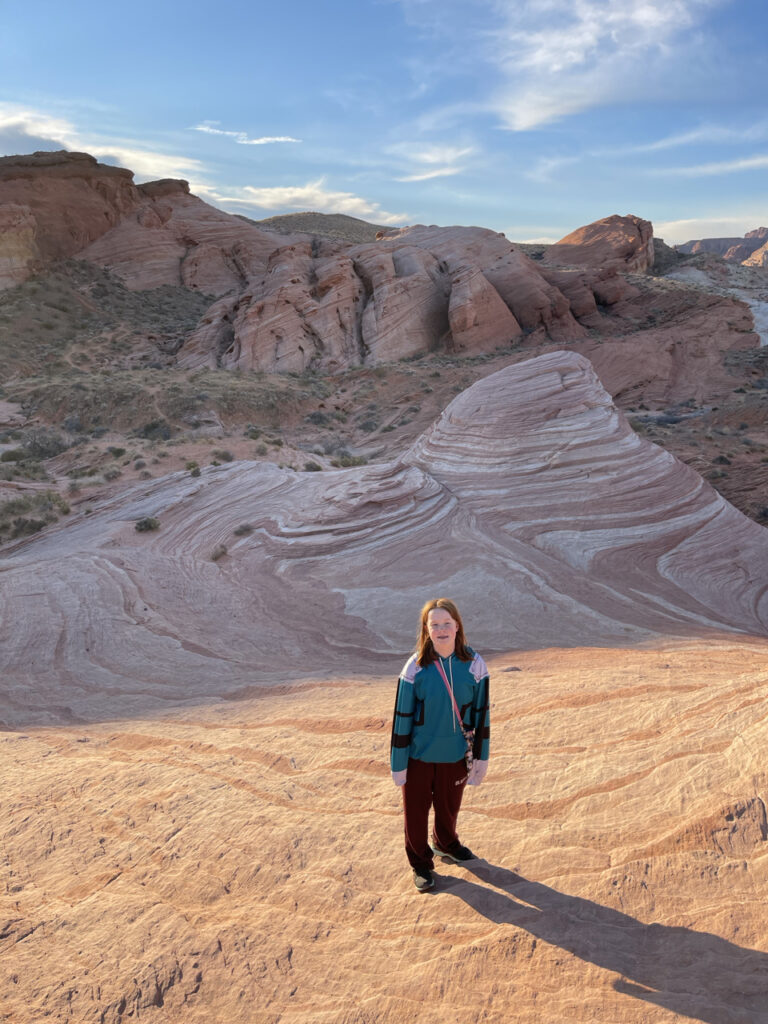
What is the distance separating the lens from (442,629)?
11.2ft

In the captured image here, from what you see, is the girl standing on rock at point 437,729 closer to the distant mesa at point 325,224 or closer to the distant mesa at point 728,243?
the distant mesa at point 325,224

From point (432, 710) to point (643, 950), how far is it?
136 centimetres

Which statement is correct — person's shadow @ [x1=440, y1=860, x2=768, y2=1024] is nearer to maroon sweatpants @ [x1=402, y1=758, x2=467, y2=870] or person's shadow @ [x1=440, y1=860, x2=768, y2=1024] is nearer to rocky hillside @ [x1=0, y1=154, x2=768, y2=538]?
maroon sweatpants @ [x1=402, y1=758, x2=467, y2=870]

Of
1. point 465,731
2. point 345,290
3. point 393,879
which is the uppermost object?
point 345,290

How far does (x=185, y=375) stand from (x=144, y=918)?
1170 inches

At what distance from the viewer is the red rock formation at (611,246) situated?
184 ft

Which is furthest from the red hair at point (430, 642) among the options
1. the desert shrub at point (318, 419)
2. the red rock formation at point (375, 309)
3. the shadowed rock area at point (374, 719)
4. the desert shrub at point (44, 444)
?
the red rock formation at point (375, 309)

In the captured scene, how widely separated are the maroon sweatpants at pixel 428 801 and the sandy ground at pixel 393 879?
17 cm

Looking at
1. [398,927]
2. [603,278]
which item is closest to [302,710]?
[398,927]

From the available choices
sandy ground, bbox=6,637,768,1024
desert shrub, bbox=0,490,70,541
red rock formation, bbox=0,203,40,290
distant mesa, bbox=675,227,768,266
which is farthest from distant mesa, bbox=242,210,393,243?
distant mesa, bbox=675,227,768,266

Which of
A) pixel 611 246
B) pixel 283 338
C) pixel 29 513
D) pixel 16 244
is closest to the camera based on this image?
pixel 29 513

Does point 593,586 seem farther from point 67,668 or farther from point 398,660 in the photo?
point 67,668

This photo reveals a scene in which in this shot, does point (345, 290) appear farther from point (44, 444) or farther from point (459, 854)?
point (459, 854)

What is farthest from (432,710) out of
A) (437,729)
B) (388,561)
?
(388,561)
